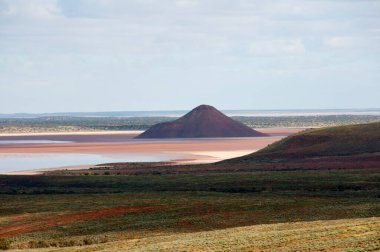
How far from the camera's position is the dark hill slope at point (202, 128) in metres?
182

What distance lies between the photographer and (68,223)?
49.3 m

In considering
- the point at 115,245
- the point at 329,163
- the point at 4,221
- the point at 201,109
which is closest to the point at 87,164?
the point at 329,163

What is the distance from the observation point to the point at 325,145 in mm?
117625

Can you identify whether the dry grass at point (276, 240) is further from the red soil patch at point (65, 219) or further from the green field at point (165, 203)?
the red soil patch at point (65, 219)

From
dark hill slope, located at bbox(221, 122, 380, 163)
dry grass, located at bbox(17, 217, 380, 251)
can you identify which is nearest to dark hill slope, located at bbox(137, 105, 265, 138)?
dark hill slope, located at bbox(221, 122, 380, 163)

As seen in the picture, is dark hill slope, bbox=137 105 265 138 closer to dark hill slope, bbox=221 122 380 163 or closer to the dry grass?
dark hill slope, bbox=221 122 380 163

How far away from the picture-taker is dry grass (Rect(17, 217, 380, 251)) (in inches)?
1267

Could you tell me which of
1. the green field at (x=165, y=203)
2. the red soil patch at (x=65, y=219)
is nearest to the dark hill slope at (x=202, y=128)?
the green field at (x=165, y=203)

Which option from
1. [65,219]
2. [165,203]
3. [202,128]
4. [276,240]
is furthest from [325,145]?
[276,240]

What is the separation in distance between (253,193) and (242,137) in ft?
368

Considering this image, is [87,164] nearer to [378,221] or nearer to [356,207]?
[356,207]

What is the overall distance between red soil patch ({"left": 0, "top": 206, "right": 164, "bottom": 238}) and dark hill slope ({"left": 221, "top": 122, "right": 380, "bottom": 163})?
51.5 metres

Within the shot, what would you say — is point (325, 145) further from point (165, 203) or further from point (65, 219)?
point (65, 219)

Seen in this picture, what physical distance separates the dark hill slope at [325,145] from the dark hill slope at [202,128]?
181ft
